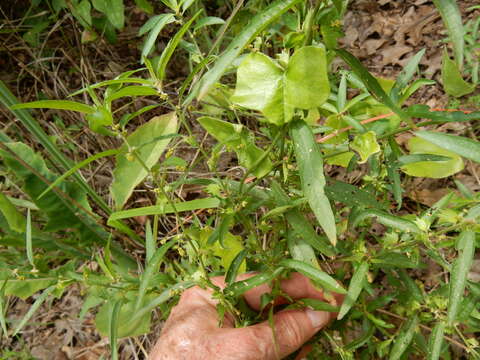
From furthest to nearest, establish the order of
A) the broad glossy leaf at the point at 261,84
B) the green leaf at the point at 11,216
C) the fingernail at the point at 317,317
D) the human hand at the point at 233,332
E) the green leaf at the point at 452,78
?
the green leaf at the point at 11,216 < the fingernail at the point at 317,317 < the human hand at the point at 233,332 < the green leaf at the point at 452,78 < the broad glossy leaf at the point at 261,84

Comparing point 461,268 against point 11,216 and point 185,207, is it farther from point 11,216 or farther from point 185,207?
point 11,216

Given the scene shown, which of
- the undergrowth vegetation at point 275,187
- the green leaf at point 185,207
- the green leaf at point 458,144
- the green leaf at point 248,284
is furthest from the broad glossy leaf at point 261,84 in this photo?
the green leaf at point 248,284

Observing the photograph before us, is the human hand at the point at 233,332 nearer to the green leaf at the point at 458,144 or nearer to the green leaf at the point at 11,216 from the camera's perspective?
the green leaf at the point at 458,144

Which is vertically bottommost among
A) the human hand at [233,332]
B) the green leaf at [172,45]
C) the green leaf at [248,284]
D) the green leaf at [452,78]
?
the human hand at [233,332]

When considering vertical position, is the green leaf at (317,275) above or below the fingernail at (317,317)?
above

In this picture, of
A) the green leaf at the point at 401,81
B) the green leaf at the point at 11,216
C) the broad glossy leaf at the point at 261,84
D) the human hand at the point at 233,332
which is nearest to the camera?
the broad glossy leaf at the point at 261,84

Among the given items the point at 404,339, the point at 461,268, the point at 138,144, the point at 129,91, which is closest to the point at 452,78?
the point at 461,268

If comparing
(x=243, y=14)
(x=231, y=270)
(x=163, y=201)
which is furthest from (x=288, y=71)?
(x=243, y=14)
